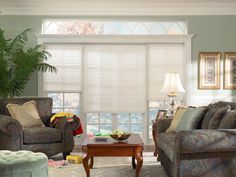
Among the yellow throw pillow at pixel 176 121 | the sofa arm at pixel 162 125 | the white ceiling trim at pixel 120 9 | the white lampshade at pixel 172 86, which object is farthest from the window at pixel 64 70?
the yellow throw pillow at pixel 176 121

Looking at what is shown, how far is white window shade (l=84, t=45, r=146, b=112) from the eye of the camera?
7789mm

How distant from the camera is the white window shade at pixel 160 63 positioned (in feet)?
25.6

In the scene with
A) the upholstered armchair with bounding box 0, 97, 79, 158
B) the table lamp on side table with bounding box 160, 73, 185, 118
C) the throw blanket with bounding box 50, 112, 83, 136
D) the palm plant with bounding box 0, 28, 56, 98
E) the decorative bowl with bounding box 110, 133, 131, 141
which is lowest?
the upholstered armchair with bounding box 0, 97, 79, 158

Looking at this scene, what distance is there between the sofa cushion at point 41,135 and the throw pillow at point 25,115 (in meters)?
0.22

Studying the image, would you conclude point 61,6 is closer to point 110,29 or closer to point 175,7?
point 110,29

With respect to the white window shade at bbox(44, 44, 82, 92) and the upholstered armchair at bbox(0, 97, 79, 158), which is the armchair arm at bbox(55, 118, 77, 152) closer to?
the upholstered armchair at bbox(0, 97, 79, 158)

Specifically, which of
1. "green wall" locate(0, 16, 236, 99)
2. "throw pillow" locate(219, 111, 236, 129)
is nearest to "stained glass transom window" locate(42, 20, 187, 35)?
"green wall" locate(0, 16, 236, 99)

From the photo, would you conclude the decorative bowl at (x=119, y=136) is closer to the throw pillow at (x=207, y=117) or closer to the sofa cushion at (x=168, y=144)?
the sofa cushion at (x=168, y=144)

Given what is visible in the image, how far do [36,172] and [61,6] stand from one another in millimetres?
4509

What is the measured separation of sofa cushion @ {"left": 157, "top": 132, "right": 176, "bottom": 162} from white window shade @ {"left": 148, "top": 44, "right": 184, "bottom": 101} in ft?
7.87

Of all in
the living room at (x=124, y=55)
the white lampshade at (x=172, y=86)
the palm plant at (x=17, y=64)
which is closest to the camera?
the white lampshade at (x=172, y=86)

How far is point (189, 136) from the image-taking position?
13.6ft

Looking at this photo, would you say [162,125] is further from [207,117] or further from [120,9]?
[120,9]

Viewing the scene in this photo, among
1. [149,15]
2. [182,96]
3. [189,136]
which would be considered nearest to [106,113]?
[182,96]
